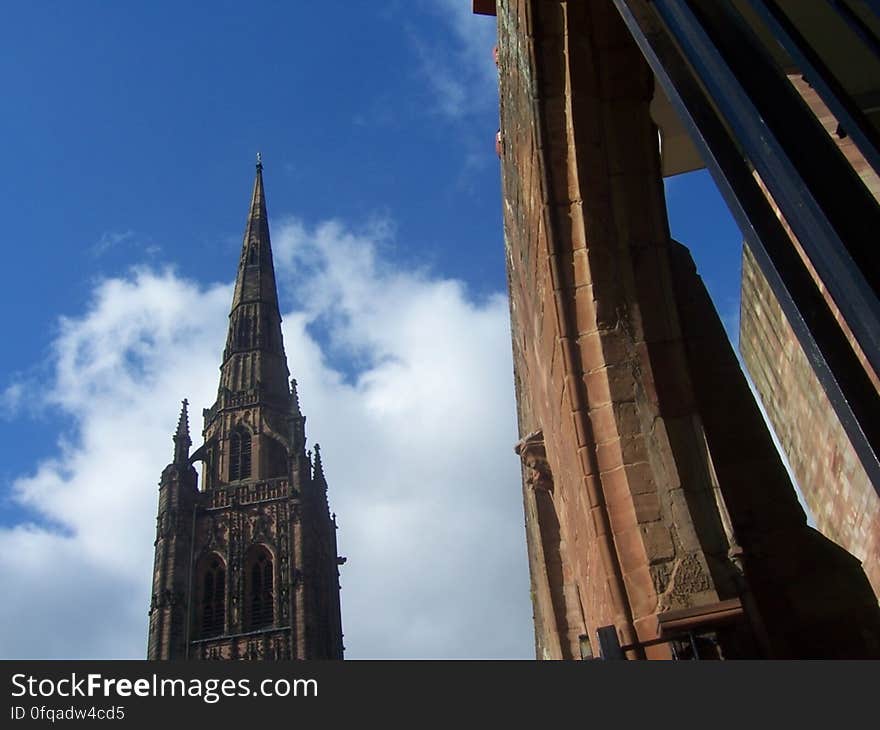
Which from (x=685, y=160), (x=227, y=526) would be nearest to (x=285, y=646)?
(x=227, y=526)

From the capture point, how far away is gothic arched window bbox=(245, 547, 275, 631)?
41219 millimetres

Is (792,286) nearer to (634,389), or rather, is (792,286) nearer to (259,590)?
(634,389)

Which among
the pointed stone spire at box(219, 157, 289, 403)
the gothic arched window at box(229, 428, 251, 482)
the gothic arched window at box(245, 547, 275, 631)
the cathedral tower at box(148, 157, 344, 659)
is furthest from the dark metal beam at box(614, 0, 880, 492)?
the pointed stone spire at box(219, 157, 289, 403)

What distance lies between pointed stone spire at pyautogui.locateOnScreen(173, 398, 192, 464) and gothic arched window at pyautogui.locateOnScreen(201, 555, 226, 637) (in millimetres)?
5870

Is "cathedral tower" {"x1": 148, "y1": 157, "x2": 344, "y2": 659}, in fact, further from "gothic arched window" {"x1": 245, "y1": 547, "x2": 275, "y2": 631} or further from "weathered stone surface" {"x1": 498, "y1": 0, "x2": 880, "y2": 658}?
"weathered stone surface" {"x1": 498, "y1": 0, "x2": 880, "y2": 658}

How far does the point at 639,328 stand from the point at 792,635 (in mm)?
1506

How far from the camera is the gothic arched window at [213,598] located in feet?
136

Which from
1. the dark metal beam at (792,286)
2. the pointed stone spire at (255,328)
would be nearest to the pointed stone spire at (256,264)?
the pointed stone spire at (255,328)

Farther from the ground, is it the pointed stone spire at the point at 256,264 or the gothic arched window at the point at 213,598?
the pointed stone spire at the point at 256,264

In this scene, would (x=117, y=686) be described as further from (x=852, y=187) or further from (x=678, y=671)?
(x=852, y=187)

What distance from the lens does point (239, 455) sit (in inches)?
1870

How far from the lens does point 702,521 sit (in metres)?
3.81

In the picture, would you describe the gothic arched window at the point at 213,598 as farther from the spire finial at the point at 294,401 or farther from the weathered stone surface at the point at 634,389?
the weathered stone surface at the point at 634,389

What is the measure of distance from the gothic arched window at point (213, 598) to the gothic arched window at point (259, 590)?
122 centimetres
